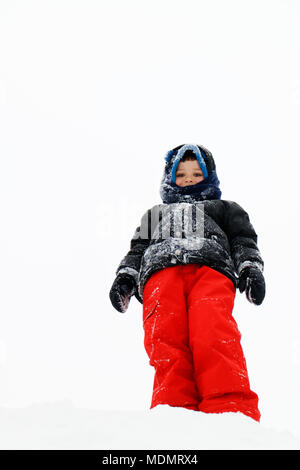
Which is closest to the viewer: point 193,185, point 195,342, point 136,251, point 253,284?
point 195,342

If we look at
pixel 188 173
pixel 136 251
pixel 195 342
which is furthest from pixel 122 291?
pixel 188 173

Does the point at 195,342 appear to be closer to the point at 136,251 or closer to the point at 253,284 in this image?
the point at 253,284

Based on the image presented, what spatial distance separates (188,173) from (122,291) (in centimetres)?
114

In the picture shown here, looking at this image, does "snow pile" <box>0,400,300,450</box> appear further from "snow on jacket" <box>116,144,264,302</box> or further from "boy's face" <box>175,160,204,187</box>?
"boy's face" <box>175,160,204,187</box>

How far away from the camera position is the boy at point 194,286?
1861 millimetres

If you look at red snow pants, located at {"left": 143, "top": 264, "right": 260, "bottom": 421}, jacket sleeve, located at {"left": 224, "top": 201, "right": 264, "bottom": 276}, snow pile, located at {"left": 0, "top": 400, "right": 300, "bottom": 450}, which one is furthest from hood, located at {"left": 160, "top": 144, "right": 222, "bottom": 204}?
snow pile, located at {"left": 0, "top": 400, "right": 300, "bottom": 450}

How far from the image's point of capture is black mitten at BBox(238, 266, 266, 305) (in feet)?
7.21

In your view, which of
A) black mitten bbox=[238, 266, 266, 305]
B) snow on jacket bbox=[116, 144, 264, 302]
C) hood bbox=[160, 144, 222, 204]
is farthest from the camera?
hood bbox=[160, 144, 222, 204]

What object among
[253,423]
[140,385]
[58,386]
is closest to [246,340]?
[140,385]

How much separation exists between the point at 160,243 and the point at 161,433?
132 centimetres

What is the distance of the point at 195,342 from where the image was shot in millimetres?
1970

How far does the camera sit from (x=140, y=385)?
10.6 metres

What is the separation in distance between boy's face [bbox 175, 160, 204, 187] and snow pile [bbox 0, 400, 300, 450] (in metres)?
1.85
